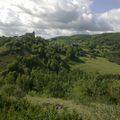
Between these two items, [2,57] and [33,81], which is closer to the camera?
[33,81]

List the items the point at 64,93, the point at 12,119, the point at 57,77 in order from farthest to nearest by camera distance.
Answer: the point at 57,77, the point at 64,93, the point at 12,119

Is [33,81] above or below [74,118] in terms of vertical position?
below

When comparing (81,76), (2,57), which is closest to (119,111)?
(81,76)

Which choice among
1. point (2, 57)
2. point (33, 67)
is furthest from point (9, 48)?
point (33, 67)

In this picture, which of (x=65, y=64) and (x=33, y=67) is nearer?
(x=33, y=67)

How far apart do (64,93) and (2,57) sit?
6135cm

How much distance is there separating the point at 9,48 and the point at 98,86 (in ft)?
246

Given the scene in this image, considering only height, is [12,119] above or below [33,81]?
above

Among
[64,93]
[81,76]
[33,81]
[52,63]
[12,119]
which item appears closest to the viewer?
[12,119]

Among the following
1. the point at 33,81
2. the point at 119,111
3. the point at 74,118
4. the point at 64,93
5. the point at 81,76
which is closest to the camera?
the point at 119,111

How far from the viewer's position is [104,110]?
3081 centimetres

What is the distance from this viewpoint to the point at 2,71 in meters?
158

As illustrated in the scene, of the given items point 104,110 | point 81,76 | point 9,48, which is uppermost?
point 104,110

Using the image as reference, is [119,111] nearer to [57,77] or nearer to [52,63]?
[57,77]
